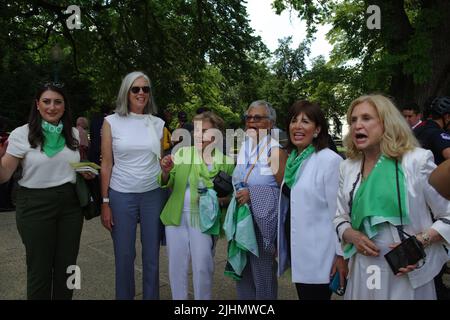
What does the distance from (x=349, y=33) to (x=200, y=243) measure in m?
10.3

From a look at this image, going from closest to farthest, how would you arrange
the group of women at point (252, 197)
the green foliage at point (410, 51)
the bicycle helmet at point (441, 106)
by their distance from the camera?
the group of women at point (252, 197) < the bicycle helmet at point (441, 106) < the green foliage at point (410, 51)

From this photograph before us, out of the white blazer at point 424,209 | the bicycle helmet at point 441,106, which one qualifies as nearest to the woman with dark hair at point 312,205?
the white blazer at point 424,209

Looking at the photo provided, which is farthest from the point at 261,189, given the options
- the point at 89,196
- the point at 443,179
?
the point at 443,179

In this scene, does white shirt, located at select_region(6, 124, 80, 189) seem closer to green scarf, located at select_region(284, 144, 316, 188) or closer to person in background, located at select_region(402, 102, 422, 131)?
green scarf, located at select_region(284, 144, 316, 188)

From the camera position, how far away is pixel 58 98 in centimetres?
294

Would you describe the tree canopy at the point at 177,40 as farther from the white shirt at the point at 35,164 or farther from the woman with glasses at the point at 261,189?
the white shirt at the point at 35,164

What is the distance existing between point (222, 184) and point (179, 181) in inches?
13.7

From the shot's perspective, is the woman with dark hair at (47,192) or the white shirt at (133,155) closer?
the woman with dark hair at (47,192)

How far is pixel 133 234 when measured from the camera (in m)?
3.10

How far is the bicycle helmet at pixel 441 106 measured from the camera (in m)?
4.00

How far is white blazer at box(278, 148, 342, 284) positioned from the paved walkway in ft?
5.04

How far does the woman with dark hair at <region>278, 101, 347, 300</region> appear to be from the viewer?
97.1 inches

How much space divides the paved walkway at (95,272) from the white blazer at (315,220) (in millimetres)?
1536
